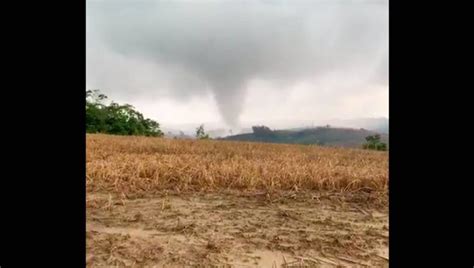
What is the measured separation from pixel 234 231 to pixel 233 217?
292 mm

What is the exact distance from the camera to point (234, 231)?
245cm

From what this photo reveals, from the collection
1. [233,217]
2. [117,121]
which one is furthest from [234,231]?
[117,121]

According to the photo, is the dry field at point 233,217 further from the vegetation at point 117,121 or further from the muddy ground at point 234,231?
the vegetation at point 117,121

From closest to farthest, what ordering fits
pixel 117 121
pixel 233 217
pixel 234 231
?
pixel 234 231 → pixel 233 217 → pixel 117 121

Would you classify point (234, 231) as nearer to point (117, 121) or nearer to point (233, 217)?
point (233, 217)

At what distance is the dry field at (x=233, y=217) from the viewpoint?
2074 mm

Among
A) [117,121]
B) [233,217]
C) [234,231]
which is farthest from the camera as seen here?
[117,121]

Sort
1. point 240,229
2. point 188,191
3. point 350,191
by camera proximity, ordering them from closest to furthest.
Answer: point 240,229
point 188,191
point 350,191

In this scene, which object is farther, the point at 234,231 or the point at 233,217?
the point at 233,217
